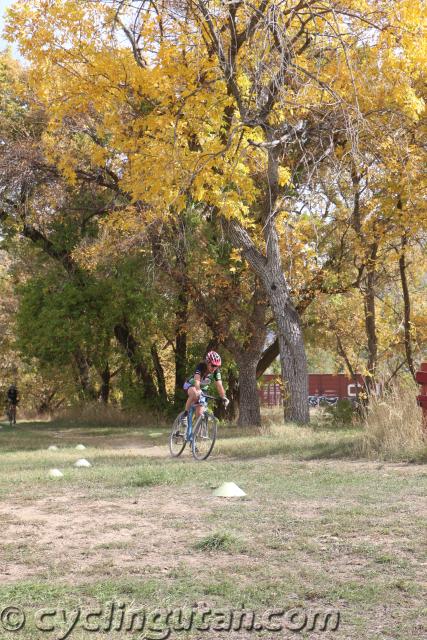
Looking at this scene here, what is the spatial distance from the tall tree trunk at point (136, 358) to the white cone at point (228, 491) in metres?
20.0

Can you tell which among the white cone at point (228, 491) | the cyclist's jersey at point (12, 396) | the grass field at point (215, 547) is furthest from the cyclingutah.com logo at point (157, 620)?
the cyclist's jersey at point (12, 396)

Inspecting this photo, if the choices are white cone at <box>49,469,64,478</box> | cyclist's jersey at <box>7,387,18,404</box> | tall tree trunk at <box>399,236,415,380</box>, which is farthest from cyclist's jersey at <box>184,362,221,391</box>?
cyclist's jersey at <box>7,387,18,404</box>

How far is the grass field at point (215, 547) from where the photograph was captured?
409 cm

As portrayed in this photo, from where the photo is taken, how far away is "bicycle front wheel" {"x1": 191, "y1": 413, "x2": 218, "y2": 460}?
11.8 metres

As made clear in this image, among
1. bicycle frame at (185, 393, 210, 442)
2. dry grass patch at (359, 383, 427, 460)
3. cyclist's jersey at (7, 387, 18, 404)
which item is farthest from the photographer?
cyclist's jersey at (7, 387, 18, 404)

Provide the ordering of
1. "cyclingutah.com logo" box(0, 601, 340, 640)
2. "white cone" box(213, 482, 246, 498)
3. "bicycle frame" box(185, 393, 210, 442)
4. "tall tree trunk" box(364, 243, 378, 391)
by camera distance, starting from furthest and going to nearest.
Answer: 1. "tall tree trunk" box(364, 243, 378, 391)
2. "bicycle frame" box(185, 393, 210, 442)
3. "white cone" box(213, 482, 246, 498)
4. "cyclingutah.com logo" box(0, 601, 340, 640)

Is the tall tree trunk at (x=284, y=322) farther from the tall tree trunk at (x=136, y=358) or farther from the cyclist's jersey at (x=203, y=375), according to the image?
the tall tree trunk at (x=136, y=358)

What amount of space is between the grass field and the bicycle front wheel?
5.15 ft

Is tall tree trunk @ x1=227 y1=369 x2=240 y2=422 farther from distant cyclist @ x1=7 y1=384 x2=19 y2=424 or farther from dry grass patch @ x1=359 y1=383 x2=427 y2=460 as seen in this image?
dry grass patch @ x1=359 y1=383 x2=427 y2=460

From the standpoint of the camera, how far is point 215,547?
5496mm

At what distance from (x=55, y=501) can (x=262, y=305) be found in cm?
1439

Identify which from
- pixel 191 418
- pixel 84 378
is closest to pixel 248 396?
pixel 191 418

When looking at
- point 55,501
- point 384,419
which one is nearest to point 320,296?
point 384,419

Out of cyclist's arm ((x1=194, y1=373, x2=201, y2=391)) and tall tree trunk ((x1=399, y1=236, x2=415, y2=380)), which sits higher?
tall tree trunk ((x1=399, y1=236, x2=415, y2=380))
